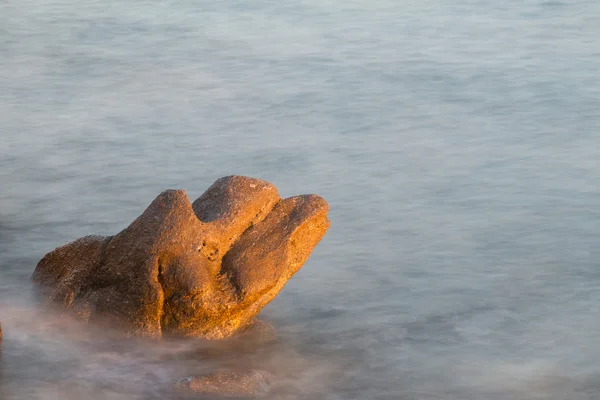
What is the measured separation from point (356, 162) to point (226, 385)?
10.9 ft

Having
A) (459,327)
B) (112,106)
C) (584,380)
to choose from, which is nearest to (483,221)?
(459,327)

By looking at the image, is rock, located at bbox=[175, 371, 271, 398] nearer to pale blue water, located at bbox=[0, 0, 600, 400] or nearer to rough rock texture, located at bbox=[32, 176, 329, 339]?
pale blue water, located at bbox=[0, 0, 600, 400]

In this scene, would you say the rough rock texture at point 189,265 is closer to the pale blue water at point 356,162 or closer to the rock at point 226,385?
the pale blue water at point 356,162

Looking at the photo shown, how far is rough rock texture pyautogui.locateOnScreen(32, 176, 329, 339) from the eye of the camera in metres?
4.48

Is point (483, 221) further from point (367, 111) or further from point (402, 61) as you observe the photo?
point (402, 61)

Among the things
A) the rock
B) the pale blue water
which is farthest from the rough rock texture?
the rock

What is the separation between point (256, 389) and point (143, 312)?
24.8 inches

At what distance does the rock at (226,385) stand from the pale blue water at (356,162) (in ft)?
0.41

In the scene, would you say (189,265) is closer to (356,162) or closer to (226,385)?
(226,385)

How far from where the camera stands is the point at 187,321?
4.52 m

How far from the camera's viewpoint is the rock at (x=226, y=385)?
13.7 feet

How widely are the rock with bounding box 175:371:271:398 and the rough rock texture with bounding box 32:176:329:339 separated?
349 millimetres

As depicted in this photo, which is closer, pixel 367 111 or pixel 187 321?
pixel 187 321

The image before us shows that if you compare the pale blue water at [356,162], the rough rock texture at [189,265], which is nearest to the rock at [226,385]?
the pale blue water at [356,162]
